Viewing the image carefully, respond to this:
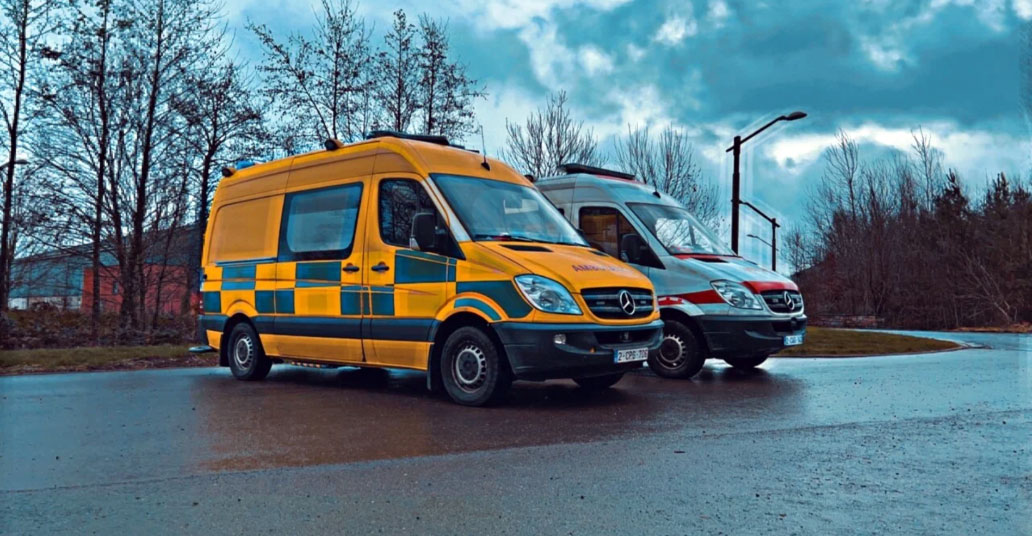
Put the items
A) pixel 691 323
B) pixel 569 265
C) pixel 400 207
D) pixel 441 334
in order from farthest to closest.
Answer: pixel 691 323 < pixel 400 207 < pixel 441 334 < pixel 569 265

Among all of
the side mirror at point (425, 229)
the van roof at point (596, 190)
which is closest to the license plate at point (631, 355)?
the side mirror at point (425, 229)

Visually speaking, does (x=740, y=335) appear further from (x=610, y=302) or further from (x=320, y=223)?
(x=320, y=223)

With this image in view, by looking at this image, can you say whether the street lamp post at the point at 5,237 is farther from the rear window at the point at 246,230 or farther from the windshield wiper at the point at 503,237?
the windshield wiper at the point at 503,237

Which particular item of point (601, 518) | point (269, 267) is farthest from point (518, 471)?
point (269, 267)

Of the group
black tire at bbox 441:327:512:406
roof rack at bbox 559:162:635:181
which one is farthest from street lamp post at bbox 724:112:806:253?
black tire at bbox 441:327:512:406

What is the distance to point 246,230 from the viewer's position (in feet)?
35.5

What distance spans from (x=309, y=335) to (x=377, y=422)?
270 cm

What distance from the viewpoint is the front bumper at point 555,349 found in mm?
7711

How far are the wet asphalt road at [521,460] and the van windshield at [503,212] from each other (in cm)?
167

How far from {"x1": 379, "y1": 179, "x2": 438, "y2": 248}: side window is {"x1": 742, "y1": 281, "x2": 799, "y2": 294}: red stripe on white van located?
4262 millimetres

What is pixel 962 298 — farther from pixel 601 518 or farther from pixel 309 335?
pixel 601 518

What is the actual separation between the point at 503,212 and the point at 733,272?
342cm

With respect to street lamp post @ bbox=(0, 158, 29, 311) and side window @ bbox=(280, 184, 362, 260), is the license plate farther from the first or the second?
street lamp post @ bbox=(0, 158, 29, 311)

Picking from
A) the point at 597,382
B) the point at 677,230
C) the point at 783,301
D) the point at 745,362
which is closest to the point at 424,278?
the point at 597,382
